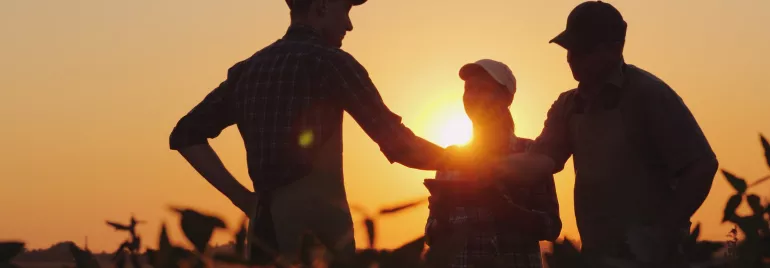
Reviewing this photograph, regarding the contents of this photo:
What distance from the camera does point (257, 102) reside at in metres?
4.88

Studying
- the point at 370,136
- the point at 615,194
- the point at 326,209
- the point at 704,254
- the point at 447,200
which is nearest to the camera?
the point at 704,254

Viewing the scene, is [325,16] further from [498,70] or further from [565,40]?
[498,70]

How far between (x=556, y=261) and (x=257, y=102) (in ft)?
12.2

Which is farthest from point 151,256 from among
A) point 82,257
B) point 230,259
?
point 230,259

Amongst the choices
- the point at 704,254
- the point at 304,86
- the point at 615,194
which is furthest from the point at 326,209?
the point at 704,254

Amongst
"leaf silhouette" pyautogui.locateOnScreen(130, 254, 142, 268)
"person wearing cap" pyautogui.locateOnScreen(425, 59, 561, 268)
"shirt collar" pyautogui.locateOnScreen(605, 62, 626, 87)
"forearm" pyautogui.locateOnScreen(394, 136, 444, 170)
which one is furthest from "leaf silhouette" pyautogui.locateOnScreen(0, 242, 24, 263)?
"person wearing cap" pyautogui.locateOnScreen(425, 59, 561, 268)

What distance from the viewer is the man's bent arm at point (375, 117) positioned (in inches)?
190

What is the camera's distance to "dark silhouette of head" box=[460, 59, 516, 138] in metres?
6.29

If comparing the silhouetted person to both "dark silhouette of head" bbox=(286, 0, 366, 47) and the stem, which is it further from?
the stem

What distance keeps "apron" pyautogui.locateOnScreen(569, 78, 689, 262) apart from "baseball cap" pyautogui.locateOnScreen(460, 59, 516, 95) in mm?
1849

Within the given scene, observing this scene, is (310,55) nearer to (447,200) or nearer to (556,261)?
(447,200)

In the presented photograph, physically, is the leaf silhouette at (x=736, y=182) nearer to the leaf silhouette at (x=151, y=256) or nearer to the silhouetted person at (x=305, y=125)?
the leaf silhouette at (x=151, y=256)

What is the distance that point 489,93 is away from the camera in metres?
6.37

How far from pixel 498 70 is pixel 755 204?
4.83 meters
